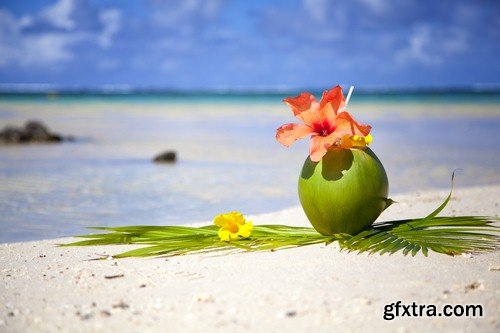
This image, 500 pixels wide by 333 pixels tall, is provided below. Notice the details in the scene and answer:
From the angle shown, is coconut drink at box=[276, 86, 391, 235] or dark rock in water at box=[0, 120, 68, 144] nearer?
coconut drink at box=[276, 86, 391, 235]

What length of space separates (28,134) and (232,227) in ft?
36.0

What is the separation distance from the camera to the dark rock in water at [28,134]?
13875mm

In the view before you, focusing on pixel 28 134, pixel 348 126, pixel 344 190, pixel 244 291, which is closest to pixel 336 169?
pixel 344 190

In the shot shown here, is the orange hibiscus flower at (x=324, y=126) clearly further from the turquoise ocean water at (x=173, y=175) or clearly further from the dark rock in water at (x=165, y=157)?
the dark rock in water at (x=165, y=157)

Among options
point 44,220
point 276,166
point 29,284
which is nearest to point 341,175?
point 29,284

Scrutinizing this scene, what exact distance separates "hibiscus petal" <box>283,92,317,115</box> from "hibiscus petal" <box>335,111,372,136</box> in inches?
7.9

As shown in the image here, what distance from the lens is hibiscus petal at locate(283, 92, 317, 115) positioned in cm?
408

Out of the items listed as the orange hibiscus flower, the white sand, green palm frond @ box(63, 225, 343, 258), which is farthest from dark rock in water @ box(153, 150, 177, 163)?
the orange hibiscus flower

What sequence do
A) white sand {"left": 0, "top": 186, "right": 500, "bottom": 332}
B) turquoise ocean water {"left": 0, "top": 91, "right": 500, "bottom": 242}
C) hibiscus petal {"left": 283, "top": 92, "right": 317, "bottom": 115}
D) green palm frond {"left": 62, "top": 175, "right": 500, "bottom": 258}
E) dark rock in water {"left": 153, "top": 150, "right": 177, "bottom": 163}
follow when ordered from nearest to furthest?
white sand {"left": 0, "top": 186, "right": 500, "bottom": 332} → green palm frond {"left": 62, "top": 175, "right": 500, "bottom": 258} → hibiscus petal {"left": 283, "top": 92, "right": 317, "bottom": 115} → turquoise ocean water {"left": 0, "top": 91, "right": 500, "bottom": 242} → dark rock in water {"left": 153, "top": 150, "right": 177, "bottom": 163}

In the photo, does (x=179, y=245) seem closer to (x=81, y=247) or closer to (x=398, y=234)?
(x=81, y=247)

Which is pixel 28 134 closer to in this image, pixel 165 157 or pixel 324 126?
pixel 165 157

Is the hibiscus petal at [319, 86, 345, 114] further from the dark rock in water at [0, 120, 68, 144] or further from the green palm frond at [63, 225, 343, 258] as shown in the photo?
the dark rock in water at [0, 120, 68, 144]

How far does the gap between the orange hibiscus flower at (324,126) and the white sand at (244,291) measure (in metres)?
0.62

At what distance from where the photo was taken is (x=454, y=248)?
3.75 meters
